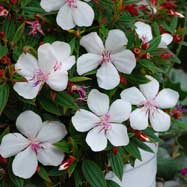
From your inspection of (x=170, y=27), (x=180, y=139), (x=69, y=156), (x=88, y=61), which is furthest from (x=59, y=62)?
(x=180, y=139)

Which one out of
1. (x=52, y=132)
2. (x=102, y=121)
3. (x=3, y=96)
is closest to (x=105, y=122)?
(x=102, y=121)

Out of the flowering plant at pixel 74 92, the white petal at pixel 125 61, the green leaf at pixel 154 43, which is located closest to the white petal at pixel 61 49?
the flowering plant at pixel 74 92

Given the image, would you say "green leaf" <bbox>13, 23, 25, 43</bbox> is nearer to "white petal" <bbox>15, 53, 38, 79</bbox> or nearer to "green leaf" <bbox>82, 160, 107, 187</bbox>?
"white petal" <bbox>15, 53, 38, 79</bbox>

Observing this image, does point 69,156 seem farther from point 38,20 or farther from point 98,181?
point 38,20

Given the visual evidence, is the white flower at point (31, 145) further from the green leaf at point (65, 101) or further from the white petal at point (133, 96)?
the white petal at point (133, 96)

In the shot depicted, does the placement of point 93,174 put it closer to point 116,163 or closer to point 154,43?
point 116,163

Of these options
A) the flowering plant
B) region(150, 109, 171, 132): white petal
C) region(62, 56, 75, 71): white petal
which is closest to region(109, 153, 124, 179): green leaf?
the flowering plant
